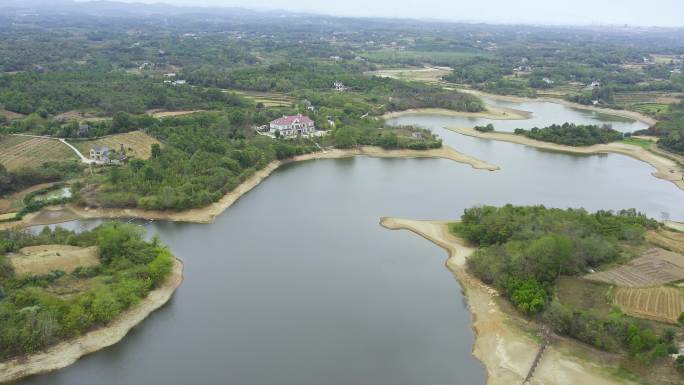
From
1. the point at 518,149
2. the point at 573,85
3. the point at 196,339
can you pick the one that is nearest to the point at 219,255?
the point at 196,339

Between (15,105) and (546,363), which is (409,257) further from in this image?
(15,105)

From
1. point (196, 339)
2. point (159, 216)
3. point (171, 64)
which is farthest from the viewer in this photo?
point (171, 64)

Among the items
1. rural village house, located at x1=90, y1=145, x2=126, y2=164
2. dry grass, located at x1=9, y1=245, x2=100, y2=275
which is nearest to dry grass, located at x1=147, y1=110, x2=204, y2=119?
rural village house, located at x1=90, y1=145, x2=126, y2=164

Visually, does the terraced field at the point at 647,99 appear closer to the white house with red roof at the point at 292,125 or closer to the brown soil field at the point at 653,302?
the white house with red roof at the point at 292,125

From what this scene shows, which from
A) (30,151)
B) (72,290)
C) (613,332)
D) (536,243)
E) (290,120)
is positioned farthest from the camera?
(290,120)

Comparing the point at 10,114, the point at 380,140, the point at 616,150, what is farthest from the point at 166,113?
the point at 616,150

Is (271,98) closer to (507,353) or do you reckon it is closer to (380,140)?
(380,140)

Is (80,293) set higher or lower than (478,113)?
lower
